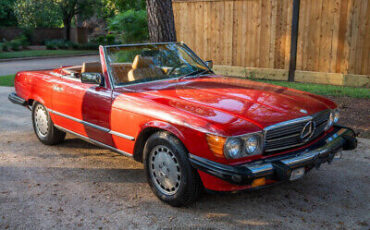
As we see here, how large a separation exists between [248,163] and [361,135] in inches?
137

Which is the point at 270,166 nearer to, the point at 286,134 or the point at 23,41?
the point at 286,134

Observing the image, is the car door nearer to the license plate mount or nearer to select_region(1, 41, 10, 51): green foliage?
the license plate mount

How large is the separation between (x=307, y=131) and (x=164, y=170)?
143 cm

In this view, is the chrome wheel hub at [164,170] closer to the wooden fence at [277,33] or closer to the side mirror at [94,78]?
the side mirror at [94,78]

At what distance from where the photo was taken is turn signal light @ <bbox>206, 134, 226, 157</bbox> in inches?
124

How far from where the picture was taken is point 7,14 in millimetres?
31859

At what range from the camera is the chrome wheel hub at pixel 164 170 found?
3606 mm

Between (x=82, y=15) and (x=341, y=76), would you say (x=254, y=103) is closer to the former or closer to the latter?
(x=341, y=76)

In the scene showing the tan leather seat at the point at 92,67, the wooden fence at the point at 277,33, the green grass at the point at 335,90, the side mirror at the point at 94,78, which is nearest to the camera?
the side mirror at the point at 94,78

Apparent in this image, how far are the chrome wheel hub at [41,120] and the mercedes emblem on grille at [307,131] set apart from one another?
369cm

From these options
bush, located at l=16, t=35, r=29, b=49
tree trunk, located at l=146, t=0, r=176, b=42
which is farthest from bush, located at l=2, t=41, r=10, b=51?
tree trunk, located at l=146, t=0, r=176, b=42

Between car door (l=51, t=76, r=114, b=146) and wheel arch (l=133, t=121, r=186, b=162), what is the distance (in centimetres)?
46

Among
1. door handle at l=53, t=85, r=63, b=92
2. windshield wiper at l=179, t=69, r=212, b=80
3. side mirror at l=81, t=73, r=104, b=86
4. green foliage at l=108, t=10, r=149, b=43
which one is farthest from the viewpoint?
green foliage at l=108, t=10, r=149, b=43

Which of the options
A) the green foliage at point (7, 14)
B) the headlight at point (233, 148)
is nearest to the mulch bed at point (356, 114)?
the headlight at point (233, 148)
